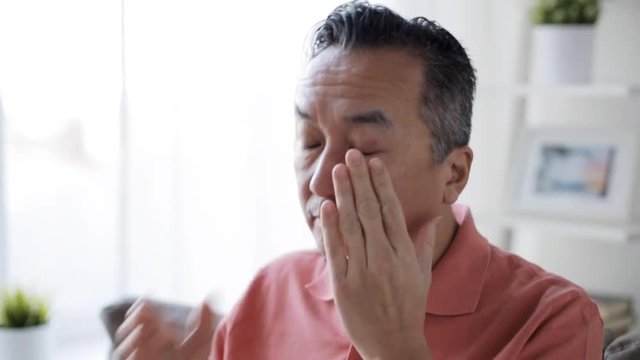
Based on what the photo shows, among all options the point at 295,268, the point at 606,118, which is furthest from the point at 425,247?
the point at 606,118

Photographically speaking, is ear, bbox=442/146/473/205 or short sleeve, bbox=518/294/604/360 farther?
ear, bbox=442/146/473/205

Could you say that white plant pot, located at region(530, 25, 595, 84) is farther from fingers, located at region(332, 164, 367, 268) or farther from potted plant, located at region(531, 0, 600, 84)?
fingers, located at region(332, 164, 367, 268)

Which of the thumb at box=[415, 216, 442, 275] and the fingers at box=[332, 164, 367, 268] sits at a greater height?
the fingers at box=[332, 164, 367, 268]

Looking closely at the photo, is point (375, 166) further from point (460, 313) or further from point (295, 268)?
point (295, 268)

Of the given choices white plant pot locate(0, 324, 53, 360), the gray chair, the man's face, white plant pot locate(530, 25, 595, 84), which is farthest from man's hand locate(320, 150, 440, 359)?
white plant pot locate(530, 25, 595, 84)

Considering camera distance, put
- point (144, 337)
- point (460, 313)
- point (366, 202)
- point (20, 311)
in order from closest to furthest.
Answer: point (366, 202)
point (144, 337)
point (460, 313)
point (20, 311)

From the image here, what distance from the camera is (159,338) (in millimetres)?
1373

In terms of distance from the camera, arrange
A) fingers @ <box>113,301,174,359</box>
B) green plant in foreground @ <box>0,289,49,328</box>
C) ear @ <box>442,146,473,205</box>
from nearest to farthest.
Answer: fingers @ <box>113,301,174,359</box>
ear @ <box>442,146,473,205</box>
green plant in foreground @ <box>0,289,49,328</box>

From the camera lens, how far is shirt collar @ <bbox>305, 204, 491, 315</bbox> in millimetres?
1484

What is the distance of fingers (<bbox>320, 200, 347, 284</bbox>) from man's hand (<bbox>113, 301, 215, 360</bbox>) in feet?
0.69

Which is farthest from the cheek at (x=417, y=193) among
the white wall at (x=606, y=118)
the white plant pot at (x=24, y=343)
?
the white wall at (x=606, y=118)

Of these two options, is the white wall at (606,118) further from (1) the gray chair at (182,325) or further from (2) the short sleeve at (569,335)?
(2) the short sleeve at (569,335)

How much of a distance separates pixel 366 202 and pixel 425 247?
12 centimetres

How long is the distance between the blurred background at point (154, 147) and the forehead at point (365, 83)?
79 centimetres
